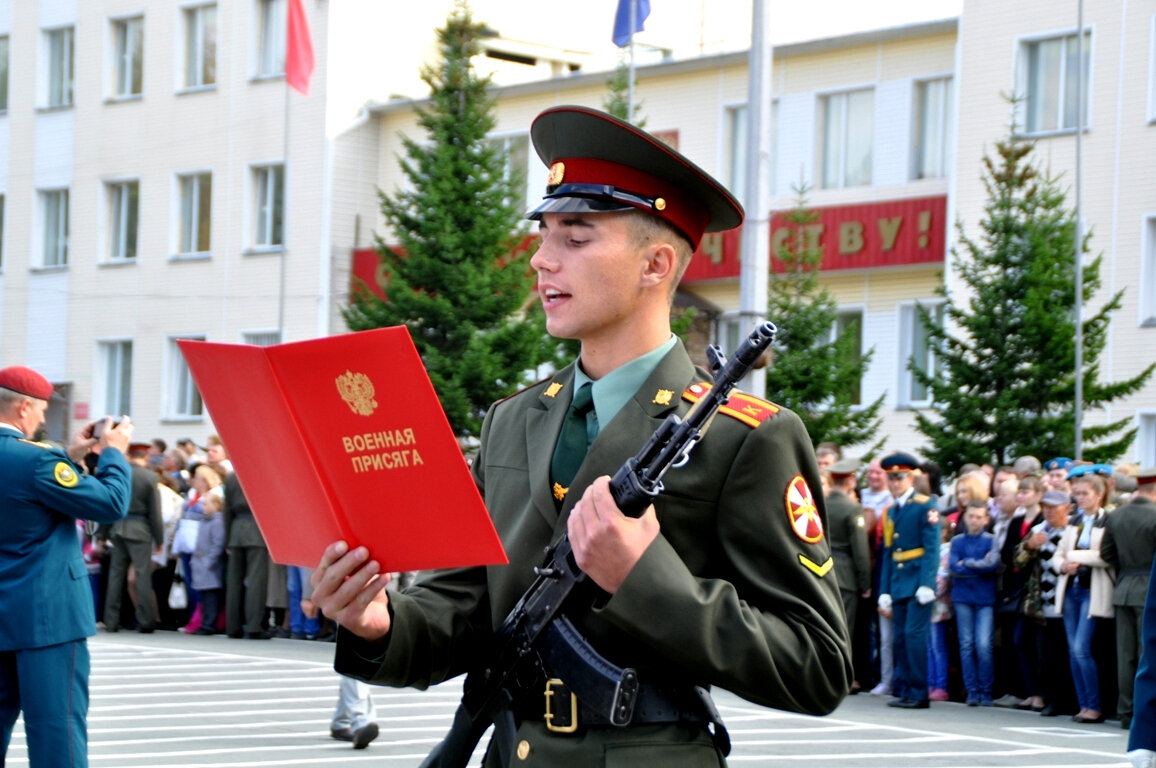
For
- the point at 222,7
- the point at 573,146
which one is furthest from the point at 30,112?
the point at 573,146

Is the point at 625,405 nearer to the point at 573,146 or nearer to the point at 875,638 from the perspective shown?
the point at 573,146

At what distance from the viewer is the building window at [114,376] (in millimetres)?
37562

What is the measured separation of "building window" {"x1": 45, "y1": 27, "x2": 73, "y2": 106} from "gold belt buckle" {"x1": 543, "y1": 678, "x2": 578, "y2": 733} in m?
37.7

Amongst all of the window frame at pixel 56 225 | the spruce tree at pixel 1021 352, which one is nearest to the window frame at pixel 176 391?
the window frame at pixel 56 225

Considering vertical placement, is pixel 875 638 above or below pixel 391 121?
below

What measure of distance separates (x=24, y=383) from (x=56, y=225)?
3248cm

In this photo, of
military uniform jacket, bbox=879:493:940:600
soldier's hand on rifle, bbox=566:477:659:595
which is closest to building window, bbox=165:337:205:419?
military uniform jacket, bbox=879:493:940:600

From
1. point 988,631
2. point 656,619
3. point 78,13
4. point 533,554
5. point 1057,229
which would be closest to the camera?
point 656,619

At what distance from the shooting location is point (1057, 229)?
21.4 metres

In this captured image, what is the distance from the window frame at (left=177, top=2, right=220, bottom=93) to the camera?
36.2 m

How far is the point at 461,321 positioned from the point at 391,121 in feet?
32.7

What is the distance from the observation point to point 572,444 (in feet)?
11.3

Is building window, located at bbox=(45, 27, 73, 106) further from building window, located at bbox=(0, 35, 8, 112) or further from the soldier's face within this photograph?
the soldier's face

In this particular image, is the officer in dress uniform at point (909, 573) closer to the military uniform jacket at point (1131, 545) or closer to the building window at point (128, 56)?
the military uniform jacket at point (1131, 545)
